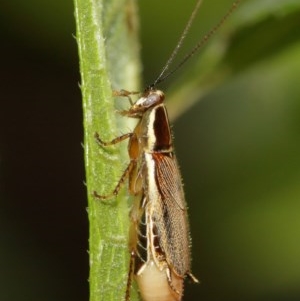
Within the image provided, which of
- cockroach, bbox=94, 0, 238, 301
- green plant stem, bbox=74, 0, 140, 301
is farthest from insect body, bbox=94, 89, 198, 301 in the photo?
green plant stem, bbox=74, 0, 140, 301

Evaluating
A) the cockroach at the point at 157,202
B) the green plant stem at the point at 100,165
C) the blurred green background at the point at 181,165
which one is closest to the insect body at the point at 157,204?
the cockroach at the point at 157,202

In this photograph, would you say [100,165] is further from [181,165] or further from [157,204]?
[181,165]

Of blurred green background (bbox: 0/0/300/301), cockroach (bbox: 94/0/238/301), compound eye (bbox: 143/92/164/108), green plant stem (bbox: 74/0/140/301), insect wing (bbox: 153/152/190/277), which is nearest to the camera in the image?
green plant stem (bbox: 74/0/140/301)

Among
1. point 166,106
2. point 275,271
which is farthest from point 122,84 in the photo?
point 275,271

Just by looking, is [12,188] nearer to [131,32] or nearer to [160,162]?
[160,162]

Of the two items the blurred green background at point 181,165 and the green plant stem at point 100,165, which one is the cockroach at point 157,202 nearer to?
the green plant stem at point 100,165

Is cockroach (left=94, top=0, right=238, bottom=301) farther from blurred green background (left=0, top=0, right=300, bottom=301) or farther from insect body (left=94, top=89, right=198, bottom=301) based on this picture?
blurred green background (left=0, top=0, right=300, bottom=301)
